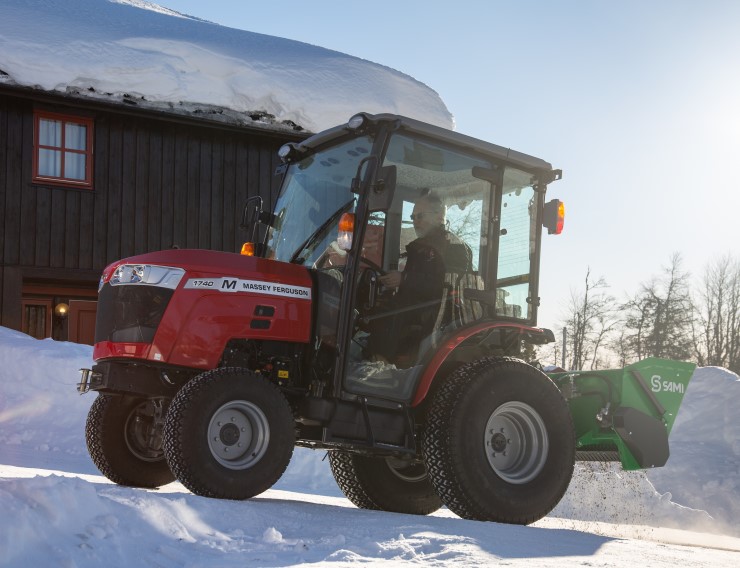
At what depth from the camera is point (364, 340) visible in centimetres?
569

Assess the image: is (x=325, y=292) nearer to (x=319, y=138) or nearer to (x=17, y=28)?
(x=319, y=138)

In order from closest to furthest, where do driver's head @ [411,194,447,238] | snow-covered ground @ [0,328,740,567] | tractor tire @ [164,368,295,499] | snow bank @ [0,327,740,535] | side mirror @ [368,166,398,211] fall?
snow-covered ground @ [0,328,740,567] → tractor tire @ [164,368,295,499] → side mirror @ [368,166,398,211] → driver's head @ [411,194,447,238] → snow bank @ [0,327,740,535]

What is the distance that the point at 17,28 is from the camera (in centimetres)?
1515

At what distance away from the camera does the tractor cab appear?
5.63 metres

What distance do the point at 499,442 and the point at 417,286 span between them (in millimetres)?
1129

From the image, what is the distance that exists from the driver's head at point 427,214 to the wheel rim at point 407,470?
1.79 meters

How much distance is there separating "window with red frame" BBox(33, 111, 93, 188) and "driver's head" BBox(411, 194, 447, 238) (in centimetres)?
1018

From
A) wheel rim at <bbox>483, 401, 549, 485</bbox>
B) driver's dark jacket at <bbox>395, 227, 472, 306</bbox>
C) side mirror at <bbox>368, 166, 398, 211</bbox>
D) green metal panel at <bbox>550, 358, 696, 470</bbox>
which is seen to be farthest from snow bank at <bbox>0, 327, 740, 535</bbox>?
side mirror at <bbox>368, 166, 398, 211</bbox>

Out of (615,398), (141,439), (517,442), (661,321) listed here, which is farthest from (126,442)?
(661,321)

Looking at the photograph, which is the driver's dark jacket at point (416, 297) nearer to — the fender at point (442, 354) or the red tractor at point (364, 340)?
the red tractor at point (364, 340)

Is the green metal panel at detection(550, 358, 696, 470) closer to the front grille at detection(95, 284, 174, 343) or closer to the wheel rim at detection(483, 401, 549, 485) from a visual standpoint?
the wheel rim at detection(483, 401, 549, 485)

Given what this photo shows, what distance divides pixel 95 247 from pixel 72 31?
12.7 feet

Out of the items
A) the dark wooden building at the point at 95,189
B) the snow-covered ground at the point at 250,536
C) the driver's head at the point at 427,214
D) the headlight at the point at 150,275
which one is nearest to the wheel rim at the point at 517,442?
the snow-covered ground at the point at 250,536

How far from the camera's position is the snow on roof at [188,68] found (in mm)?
14828
